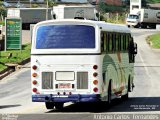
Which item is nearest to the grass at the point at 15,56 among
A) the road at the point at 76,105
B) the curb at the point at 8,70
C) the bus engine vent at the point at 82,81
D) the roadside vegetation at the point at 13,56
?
the roadside vegetation at the point at 13,56

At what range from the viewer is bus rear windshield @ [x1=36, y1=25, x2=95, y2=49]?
66.6ft

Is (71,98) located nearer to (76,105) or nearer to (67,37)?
(67,37)

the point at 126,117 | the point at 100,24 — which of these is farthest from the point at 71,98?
the point at 100,24

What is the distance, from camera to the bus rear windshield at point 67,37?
20.3 meters

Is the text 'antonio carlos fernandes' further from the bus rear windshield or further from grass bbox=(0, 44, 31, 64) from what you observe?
grass bbox=(0, 44, 31, 64)

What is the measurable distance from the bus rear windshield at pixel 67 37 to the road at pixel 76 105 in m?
2.00

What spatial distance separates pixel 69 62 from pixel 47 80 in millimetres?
863

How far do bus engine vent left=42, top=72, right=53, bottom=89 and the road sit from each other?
80 cm

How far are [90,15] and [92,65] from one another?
Result: 77.8 metres

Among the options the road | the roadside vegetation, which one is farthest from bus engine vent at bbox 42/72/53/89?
the roadside vegetation

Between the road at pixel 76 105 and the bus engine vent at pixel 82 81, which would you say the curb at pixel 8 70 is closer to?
the road at pixel 76 105

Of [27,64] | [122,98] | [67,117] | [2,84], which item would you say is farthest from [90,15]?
[67,117]

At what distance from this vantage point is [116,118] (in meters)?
17.9

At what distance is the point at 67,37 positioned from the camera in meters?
20.4
